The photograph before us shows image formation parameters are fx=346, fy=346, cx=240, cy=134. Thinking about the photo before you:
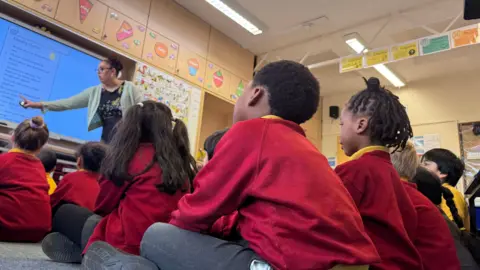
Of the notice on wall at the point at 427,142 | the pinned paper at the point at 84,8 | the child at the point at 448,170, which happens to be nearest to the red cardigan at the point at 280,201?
the child at the point at 448,170

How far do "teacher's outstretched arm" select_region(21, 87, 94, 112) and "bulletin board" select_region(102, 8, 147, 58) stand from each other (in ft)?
1.99

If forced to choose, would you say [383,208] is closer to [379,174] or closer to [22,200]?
[379,174]

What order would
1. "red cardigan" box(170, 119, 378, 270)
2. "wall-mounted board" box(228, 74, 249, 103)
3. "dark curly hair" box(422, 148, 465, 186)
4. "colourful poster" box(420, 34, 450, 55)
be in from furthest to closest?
"wall-mounted board" box(228, 74, 249, 103)
"colourful poster" box(420, 34, 450, 55)
"dark curly hair" box(422, 148, 465, 186)
"red cardigan" box(170, 119, 378, 270)

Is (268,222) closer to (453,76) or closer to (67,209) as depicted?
(67,209)

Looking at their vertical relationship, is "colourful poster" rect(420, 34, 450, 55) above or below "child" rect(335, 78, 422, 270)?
above

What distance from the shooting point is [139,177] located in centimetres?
116

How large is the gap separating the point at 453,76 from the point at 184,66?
3797mm

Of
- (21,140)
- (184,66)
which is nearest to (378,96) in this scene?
(21,140)

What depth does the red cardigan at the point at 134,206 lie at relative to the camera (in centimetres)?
109

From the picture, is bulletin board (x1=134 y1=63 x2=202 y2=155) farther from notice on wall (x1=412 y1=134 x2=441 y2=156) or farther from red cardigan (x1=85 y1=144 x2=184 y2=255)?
notice on wall (x1=412 y1=134 x2=441 y2=156)

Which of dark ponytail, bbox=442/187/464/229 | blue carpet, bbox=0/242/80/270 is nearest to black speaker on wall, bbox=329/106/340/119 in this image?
dark ponytail, bbox=442/187/464/229

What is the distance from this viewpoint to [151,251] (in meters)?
0.87

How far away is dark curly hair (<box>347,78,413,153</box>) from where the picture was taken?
1182 millimetres

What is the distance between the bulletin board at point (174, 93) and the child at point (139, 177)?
232cm
